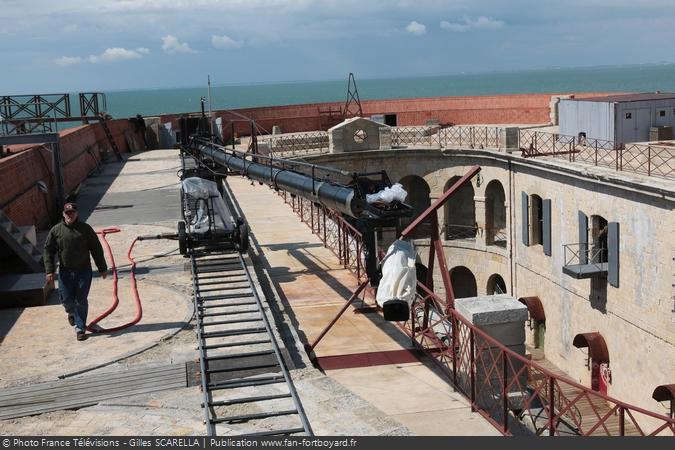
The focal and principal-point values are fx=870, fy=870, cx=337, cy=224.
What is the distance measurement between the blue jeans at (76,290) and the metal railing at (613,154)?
14444 mm

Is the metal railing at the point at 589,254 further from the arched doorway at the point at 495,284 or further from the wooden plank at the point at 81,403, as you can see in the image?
the wooden plank at the point at 81,403

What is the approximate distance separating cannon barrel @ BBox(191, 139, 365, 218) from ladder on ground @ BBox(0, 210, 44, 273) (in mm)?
4196

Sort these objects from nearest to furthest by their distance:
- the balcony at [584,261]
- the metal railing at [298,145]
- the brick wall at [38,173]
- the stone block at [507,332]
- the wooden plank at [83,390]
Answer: the wooden plank at [83,390] → the stone block at [507,332] → the brick wall at [38,173] → the balcony at [584,261] → the metal railing at [298,145]

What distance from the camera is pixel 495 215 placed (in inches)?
1467

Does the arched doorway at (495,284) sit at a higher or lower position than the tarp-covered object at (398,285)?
lower

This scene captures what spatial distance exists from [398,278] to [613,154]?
63.1 ft

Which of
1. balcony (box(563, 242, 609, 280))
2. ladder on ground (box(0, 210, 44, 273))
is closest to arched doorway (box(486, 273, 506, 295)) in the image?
balcony (box(563, 242, 609, 280))

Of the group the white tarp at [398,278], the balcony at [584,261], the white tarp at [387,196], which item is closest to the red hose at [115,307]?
the white tarp at [398,278]

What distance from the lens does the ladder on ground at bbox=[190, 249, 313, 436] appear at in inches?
349

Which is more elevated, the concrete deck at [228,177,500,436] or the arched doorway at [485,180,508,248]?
the concrete deck at [228,177,500,436]

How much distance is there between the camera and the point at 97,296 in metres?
14.7

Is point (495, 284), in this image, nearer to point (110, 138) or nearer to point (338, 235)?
point (338, 235)

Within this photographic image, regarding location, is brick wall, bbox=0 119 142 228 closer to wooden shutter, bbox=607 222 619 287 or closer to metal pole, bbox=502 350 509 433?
metal pole, bbox=502 350 509 433

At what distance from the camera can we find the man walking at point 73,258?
11.8m
